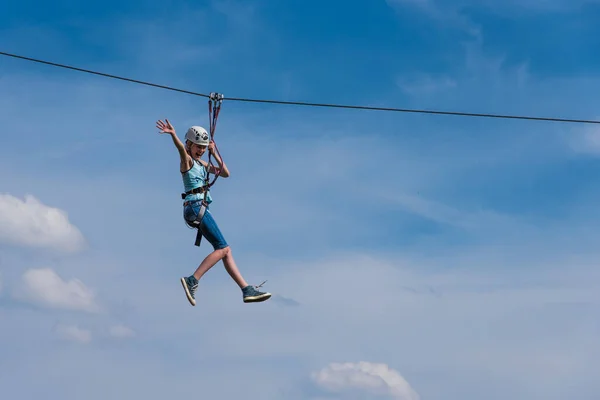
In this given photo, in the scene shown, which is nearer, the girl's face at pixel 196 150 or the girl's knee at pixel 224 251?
the girl's face at pixel 196 150

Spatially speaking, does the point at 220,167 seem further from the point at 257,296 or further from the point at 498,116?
the point at 498,116

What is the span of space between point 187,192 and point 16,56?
14.2 ft

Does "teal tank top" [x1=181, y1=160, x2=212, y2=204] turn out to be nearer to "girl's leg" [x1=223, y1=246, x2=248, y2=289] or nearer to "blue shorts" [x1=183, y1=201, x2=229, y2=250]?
"blue shorts" [x1=183, y1=201, x2=229, y2=250]

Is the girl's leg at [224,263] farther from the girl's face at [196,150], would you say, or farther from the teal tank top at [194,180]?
the girl's face at [196,150]

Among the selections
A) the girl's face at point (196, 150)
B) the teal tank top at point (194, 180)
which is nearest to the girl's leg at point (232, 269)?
the teal tank top at point (194, 180)

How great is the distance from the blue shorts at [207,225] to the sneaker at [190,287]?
0.77 m

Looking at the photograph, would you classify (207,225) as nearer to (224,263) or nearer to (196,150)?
(224,263)

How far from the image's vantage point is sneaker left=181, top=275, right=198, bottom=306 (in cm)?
2223

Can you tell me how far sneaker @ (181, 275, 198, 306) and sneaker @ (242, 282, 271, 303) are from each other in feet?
3.14

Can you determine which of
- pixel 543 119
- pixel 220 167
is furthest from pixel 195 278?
pixel 543 119

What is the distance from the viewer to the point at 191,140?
2220cm

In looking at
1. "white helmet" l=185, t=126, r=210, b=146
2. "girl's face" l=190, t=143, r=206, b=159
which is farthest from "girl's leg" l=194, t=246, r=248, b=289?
"white helmet" l=185, t=126, r=210, b=146

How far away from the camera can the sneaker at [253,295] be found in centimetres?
2242

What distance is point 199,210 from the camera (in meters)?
22.2
